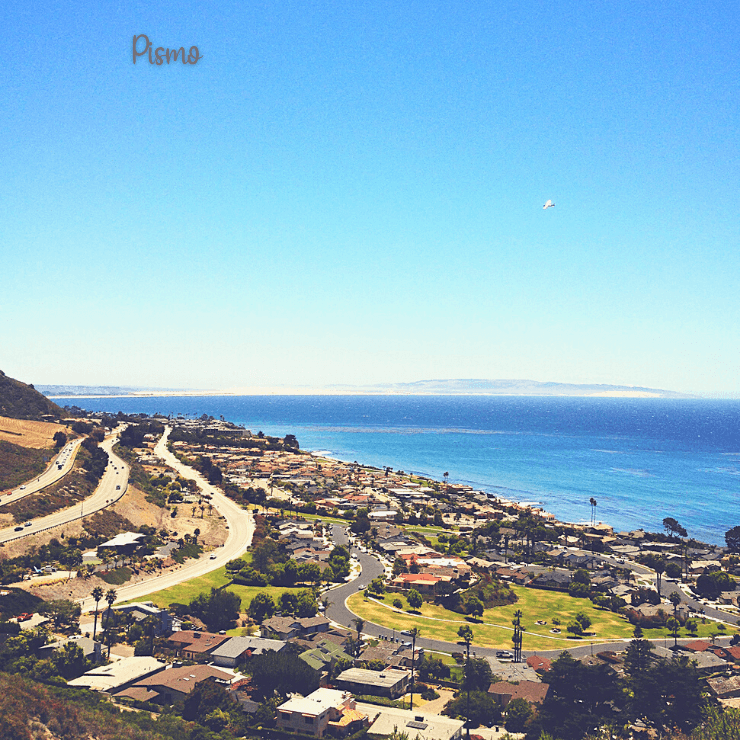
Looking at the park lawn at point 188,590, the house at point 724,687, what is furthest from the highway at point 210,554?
the house at point 724,687

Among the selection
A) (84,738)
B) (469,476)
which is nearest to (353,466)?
(469,476)

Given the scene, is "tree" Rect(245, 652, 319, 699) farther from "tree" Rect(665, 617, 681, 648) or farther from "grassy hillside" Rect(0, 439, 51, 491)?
"grassy hillside" Rect(0, 439, 51, 491)

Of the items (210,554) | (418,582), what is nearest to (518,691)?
(418,582)

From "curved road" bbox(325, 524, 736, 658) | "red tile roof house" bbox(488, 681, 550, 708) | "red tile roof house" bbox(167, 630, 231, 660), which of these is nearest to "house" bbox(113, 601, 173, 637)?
"red tile roof house" bbox(167, 630, 231, 660)

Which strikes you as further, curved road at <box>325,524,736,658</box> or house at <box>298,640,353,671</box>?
curved road at <box>325,524,736,658</box>

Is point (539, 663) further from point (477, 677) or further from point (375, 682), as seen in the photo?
point (375, 682)

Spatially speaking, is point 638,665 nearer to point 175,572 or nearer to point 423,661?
point 423,661

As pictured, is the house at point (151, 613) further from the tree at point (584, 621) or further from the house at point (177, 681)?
the tree at point (584, 621)
